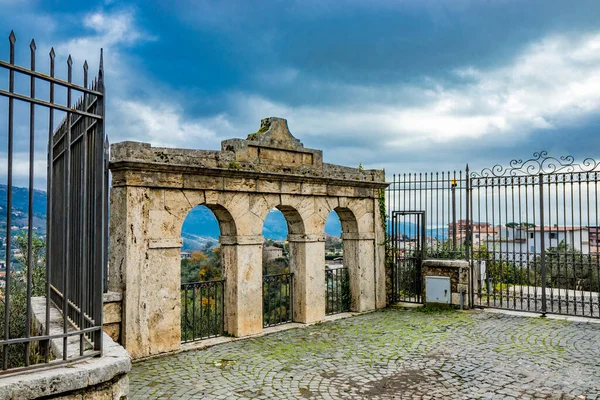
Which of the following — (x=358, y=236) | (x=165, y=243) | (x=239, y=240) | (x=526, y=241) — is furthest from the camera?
(x=358, y=236)

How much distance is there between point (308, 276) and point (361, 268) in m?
1.91

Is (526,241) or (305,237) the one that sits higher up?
(305,237)

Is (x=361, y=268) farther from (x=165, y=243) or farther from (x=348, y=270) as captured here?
(x=165, y=243)

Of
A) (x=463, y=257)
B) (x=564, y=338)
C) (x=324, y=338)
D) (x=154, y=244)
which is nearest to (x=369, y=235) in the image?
(x=463, y=257)

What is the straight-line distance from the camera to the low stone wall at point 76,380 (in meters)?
2.89

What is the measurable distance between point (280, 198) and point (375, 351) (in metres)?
3.62

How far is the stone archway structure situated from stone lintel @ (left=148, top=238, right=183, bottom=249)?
17mm

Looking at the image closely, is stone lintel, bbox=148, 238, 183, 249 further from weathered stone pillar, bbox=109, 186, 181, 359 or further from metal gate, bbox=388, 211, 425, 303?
metal gate, bbox=388, 211, 425, 303

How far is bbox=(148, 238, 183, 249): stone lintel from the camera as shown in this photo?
775cm

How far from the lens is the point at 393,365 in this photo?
7070 millimetres

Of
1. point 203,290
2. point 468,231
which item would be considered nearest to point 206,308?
point 203,290

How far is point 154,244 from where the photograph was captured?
7.77 metres

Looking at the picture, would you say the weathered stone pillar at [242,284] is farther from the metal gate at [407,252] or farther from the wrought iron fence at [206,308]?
the metal gate at [407,252]

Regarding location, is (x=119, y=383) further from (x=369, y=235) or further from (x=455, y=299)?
(x=455, y=299)
